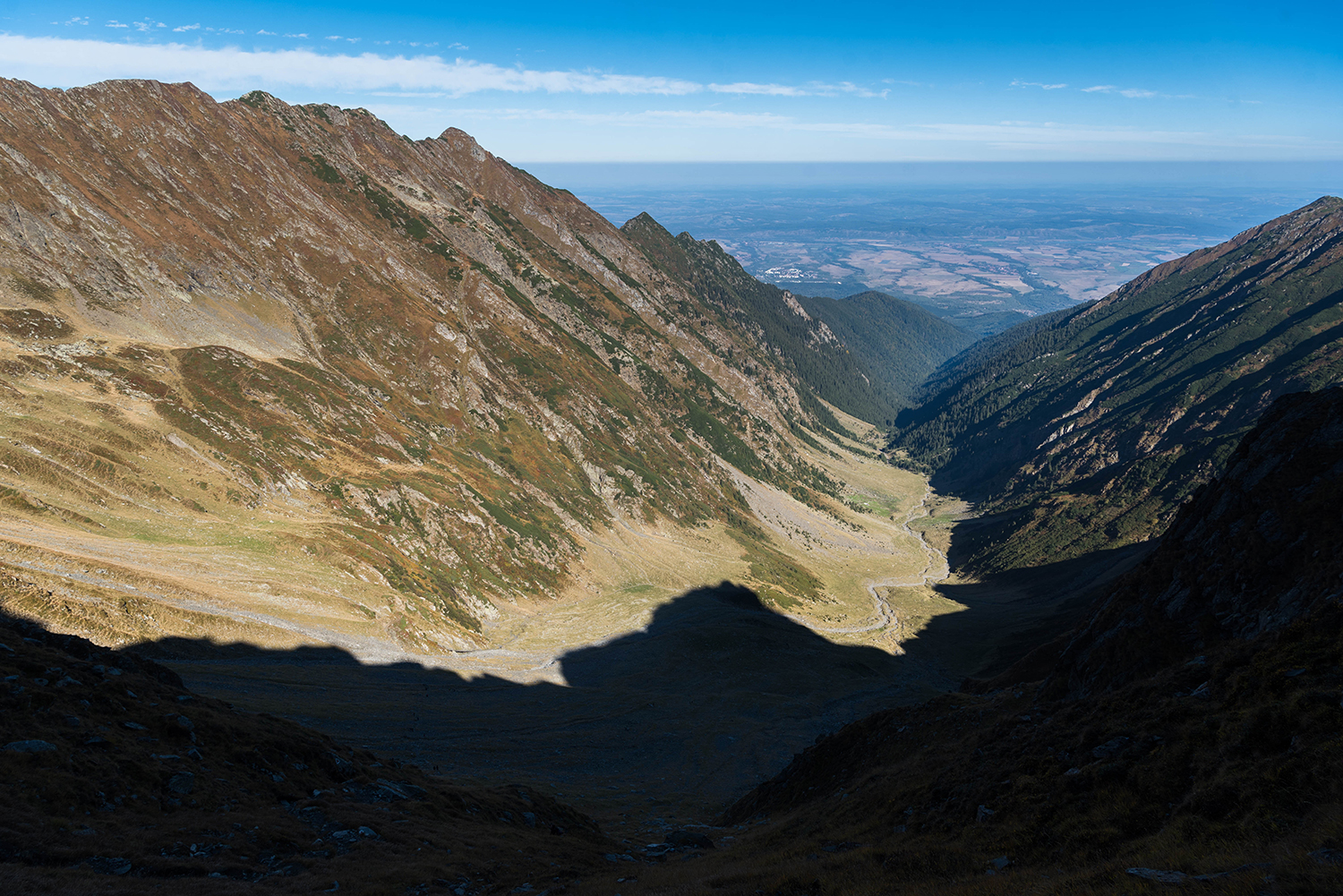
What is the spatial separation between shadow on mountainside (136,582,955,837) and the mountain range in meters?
0.71

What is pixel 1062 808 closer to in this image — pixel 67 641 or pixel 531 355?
pixel 67 641

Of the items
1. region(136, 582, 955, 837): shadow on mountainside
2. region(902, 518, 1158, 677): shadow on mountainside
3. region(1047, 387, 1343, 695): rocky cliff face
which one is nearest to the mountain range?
region(1047, 387, 1343, 695): rocky cliff face

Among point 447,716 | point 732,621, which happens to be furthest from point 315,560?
point 732,621

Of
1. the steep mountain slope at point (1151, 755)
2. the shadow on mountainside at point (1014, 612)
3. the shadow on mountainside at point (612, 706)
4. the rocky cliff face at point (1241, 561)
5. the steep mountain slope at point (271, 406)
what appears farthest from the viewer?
the shadow on mountainside at point (1014, 612)

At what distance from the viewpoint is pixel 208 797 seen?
26.7m

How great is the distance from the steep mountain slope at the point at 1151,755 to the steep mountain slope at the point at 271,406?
5734 cm

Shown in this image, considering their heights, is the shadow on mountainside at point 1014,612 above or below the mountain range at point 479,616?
below

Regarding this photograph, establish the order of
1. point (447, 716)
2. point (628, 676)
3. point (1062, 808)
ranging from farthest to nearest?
point (628, 676), point (447, 716), point (1062, 808)

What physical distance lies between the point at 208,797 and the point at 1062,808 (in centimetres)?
3436

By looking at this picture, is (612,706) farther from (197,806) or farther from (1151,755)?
(1151,755)

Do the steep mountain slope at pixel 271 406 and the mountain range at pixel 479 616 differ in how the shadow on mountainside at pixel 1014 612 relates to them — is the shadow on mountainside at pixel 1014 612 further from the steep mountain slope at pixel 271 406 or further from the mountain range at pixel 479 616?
the steep mountain slope at pixel 271 406

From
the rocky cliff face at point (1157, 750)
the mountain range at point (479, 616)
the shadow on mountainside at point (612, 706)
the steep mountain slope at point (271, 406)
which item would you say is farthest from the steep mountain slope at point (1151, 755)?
the steep mountain slope at point (271, 406)

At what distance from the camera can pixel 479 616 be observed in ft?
321

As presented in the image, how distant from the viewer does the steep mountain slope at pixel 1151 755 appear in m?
16.8
